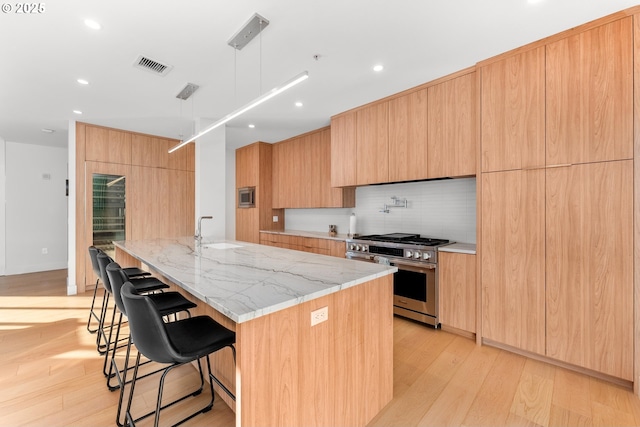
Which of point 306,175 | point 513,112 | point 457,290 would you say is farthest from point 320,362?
point 306,175

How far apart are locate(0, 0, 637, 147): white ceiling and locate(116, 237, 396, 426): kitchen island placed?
1.77 m

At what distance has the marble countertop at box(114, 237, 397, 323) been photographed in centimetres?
126

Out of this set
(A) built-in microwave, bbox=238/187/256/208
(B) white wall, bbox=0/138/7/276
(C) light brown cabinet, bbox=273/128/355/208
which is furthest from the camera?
(A) built-in microwave, bbox=238/187/256/208

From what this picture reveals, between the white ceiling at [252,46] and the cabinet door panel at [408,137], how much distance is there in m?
0.20

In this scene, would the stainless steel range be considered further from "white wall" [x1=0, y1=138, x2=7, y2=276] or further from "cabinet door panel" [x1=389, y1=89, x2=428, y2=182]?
"white wall" [x1=0, y1=138, x2=7, y2=276]

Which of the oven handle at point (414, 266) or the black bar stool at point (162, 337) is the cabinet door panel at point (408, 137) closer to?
the oven handle at point (414, 266)

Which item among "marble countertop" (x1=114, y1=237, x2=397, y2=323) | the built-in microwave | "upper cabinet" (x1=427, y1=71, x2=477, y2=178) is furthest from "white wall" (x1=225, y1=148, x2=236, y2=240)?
"upper cabinet" (x1=427, y1=71, x2=477, y2=178)

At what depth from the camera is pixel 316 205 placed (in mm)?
4984

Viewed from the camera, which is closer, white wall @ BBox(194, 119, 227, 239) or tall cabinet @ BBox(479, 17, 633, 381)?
tall cabinet @ BBox(479, 17, 633, 381)

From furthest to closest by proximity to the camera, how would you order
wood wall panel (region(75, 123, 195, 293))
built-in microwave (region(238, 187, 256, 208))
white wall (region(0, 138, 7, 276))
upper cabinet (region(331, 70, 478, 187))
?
built-in microwave (region(238, 187, 256, 208)) → white wall (region(0, 138, 7, 276)) → wood wall panel (region(75, 123, 195, 293)) → upper cabinet (region(331, 70, 478, 187))

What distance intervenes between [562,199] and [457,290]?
3.96 feet

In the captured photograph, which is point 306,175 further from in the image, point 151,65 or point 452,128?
point 151,65

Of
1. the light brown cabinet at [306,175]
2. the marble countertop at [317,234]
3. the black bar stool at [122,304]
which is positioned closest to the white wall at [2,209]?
the marble countertop at [317,234]

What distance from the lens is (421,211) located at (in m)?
3.81
